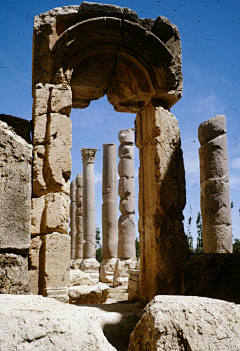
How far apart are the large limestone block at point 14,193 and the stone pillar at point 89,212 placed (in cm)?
1372

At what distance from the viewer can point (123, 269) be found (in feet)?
44.0

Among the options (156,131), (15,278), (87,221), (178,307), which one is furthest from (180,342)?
(87,221)

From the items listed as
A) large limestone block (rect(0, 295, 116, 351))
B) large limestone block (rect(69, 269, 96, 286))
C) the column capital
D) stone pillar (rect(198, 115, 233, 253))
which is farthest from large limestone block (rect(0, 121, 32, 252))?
the column capital

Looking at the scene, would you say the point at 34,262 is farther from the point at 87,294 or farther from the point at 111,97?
the point at 111,97

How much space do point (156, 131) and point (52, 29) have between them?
2.30 metres

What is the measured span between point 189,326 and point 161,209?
3.29m

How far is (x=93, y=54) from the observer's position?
5945 mm

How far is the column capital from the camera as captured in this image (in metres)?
19.5

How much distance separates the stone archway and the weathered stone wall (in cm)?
89

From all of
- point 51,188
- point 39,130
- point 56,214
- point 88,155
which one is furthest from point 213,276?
point 88,155

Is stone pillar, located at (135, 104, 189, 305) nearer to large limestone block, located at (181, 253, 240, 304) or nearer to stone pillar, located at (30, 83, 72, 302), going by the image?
large limestone block, located at (181, 253, 240, 304)

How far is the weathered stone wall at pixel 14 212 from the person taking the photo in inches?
153

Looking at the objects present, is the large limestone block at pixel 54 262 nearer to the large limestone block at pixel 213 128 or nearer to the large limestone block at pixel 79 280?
the large limestone block at pixel 79 280

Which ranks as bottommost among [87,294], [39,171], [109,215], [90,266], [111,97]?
[90,266]
